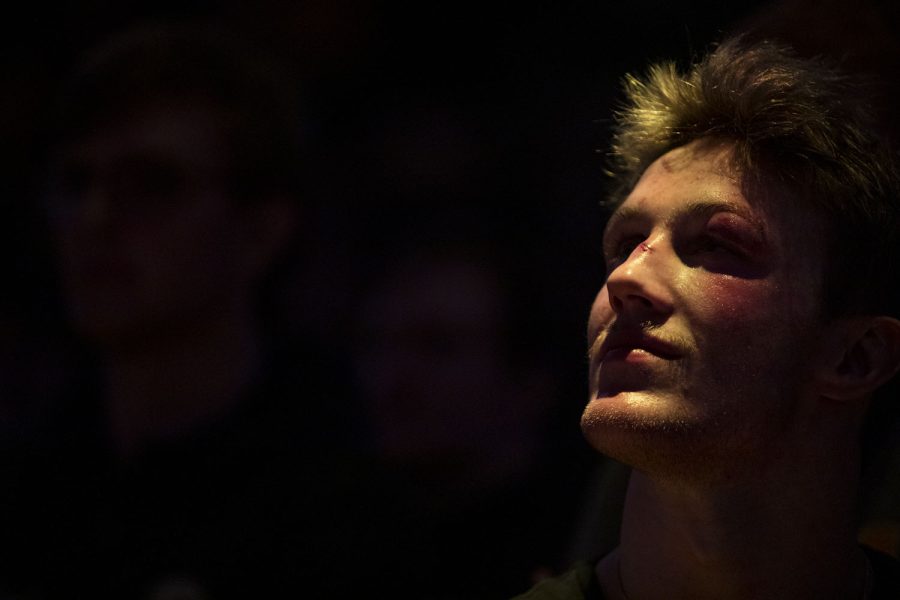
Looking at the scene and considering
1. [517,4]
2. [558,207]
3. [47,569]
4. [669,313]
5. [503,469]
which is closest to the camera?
[669,313]

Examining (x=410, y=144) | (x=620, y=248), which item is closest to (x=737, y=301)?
(x=620, y=248)

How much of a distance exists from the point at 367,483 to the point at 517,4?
197 centimetres

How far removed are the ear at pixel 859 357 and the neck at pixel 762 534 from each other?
0.08 m

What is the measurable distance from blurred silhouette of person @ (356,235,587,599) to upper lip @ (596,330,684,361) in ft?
4.13

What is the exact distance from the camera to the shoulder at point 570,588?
5.57 feet

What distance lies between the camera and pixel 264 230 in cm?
269

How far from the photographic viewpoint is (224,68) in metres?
2.65

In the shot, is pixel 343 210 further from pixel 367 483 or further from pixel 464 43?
pixel 367 483

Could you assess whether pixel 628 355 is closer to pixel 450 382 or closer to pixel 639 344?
pixel 639 344

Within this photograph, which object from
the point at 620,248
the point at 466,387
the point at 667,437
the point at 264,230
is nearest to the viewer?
the point at 667,437

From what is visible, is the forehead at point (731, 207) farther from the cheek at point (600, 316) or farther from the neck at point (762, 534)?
the neck at point (762, 534)

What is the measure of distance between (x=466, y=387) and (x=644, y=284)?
1635 millimetres

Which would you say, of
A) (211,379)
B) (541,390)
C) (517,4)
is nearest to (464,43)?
(517,4)

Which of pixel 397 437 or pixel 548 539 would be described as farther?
pixel 397 437
